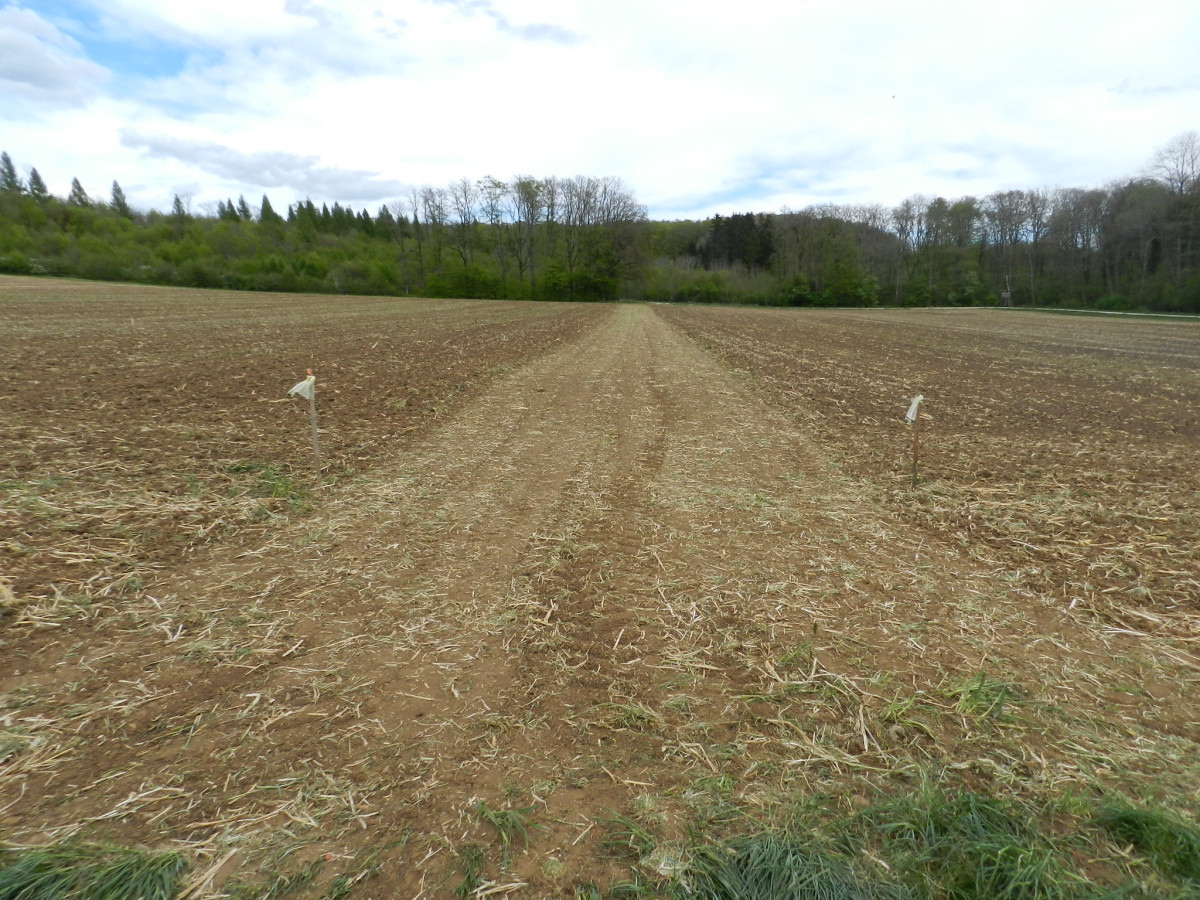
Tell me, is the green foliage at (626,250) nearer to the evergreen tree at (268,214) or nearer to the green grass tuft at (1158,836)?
the evergreen tree at (268,214)

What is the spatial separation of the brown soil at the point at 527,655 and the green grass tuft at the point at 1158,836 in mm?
225

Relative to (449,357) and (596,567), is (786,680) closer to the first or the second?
(596,567)

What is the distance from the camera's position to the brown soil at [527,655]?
2449 mm

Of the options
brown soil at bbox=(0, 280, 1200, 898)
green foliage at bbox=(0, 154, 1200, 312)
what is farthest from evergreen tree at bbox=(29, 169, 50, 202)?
brown soil at bbox=(0, 280, 1200, 898)

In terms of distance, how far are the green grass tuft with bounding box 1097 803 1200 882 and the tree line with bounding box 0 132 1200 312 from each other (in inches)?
3052

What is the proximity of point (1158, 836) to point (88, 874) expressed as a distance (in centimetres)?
429

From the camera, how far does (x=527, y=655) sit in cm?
357

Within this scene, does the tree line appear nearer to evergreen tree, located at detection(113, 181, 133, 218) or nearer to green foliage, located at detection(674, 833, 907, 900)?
evergreen tree, located at detection(113, 181, 133, 218)

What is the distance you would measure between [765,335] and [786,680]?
27106 millimetres

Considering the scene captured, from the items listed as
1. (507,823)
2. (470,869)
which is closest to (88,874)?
(470,869)

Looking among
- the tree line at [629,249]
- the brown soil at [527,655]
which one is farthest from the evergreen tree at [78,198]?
the brown soil at [527,655]

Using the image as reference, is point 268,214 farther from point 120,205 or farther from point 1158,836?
point 1158,836

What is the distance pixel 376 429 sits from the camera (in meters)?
8.67

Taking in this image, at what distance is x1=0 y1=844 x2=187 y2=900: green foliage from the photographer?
2.02 meters
